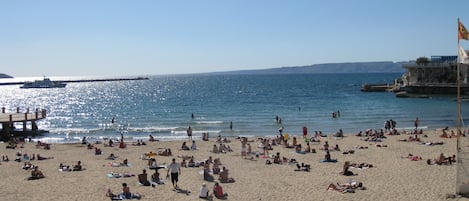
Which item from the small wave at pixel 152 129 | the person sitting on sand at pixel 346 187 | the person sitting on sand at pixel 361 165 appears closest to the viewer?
the person sitting on sand at pixel 346 187

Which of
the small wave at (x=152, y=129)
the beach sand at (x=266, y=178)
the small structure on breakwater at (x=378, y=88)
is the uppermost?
the small structure on breakwater at (x=378, y=88)

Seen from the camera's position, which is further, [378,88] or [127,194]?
[378,88]

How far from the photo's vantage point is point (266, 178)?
19.8m

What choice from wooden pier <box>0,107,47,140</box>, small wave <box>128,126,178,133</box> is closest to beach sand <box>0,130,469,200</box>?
wooden pier <box>0,107,47,140</box>

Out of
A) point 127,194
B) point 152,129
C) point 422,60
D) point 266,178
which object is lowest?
point 152,129

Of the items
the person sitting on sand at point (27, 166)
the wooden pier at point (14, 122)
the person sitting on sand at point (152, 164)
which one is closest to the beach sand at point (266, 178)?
the person sitting on sand at point (27, 166)

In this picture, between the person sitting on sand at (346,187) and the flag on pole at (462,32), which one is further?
the person sitting on sand at (346,187)

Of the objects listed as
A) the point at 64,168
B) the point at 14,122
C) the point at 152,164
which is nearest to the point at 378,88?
the point at 14,122

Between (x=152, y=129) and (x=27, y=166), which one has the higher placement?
(x=27, y=166)

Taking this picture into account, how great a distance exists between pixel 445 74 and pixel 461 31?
2581 inches

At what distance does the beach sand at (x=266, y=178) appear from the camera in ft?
55.7

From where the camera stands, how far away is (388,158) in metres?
24.1

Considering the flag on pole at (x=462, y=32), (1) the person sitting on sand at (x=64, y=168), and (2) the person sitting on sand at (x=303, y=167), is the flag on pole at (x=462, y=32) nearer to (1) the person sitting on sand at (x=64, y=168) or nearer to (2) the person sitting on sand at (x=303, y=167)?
(2) the person sitting on sand at (x=303, y=167)

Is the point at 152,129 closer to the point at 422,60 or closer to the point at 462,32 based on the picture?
the point at 462,32
